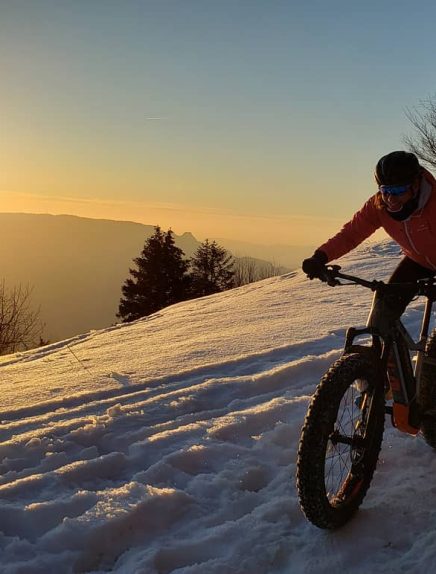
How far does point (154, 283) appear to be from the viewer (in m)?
40.8

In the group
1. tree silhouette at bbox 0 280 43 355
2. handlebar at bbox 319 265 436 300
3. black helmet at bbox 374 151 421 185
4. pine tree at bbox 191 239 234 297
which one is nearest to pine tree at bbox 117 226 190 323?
pine tree at bbox 191 239 234 297

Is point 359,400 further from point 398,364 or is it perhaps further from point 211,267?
point 211,267

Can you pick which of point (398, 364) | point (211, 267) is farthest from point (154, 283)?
point (398, 364)

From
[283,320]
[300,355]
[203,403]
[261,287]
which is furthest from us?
[261,287]

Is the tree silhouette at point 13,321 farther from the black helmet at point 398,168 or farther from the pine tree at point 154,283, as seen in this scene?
the black helmet at point 398,168

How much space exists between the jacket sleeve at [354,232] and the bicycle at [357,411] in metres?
0.39

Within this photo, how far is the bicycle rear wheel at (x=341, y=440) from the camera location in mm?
2875

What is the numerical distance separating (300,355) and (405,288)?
3446mm

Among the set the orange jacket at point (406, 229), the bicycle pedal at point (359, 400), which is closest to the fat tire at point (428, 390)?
the bicycle pedal at point (359, 400)

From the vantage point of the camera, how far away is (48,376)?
23.1 feet

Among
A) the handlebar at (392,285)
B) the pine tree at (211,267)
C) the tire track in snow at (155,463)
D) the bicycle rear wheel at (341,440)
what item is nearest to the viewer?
the bicycle rear wheel at (341,440)

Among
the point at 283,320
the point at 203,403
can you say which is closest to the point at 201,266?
the point at 283,320

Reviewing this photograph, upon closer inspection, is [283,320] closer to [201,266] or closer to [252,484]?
[252,484]

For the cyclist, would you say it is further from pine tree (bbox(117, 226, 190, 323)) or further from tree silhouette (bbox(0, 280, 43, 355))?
pine tree (bbox(117, 226, 190, 323))
